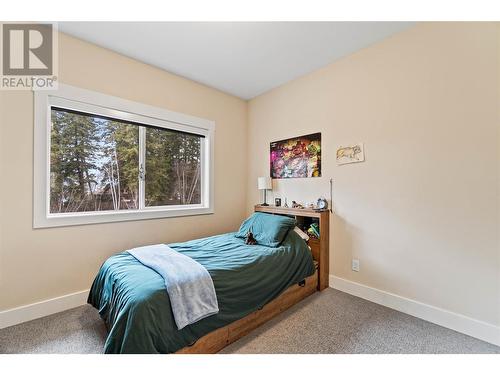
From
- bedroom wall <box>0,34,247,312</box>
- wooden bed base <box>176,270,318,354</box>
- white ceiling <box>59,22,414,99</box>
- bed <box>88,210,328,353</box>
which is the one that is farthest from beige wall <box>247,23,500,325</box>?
bedroom wall <box>0,34,247,312</box>

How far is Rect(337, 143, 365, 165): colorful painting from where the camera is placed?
2.37m

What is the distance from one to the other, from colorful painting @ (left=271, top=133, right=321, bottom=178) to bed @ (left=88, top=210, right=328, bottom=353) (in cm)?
91

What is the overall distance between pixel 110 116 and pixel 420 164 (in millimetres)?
3185

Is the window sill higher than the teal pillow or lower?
higher

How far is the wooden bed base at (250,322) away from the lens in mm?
1454

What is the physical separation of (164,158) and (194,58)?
4.18 feet

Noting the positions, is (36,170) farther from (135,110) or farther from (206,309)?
(206,309)

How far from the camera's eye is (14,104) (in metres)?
1.87

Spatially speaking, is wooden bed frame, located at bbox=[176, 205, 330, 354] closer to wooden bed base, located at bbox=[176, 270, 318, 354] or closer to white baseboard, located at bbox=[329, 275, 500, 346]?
wooden bed base, located at bbox=[176, 270, 318, 354]

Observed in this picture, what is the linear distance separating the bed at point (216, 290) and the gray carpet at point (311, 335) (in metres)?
0.17

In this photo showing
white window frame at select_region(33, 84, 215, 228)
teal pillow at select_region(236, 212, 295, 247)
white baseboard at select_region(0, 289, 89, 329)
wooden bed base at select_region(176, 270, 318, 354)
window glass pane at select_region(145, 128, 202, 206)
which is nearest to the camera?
wooden bed base at select_region(176, 270, 318, 354)
